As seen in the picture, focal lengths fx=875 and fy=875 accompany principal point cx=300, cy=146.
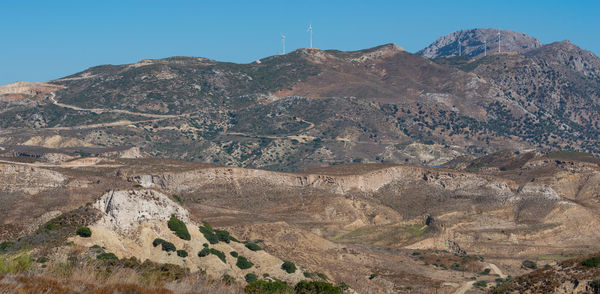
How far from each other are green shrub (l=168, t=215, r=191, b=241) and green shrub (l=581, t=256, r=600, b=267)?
78.3 ft

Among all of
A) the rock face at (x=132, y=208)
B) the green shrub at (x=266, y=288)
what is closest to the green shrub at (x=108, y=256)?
the rock face at (x=132, y=208)

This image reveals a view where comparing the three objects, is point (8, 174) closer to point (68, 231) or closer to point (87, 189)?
point (87, 189)

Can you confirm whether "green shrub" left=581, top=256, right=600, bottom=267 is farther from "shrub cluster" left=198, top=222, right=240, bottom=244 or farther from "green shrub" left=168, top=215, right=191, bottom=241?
"green shrub" left=168, top=215, right=191, bottom=241

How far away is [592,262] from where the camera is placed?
4897 centimetres

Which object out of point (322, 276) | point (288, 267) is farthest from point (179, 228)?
point (322, 276)

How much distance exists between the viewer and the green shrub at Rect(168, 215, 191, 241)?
180 ft

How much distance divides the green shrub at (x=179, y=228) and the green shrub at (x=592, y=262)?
23.9m

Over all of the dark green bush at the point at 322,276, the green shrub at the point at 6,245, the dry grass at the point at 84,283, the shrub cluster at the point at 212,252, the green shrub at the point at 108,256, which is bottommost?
the dark green bush at the point at 322,276

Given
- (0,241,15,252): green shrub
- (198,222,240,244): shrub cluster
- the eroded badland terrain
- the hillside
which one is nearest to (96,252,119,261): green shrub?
the eroded badland terrain

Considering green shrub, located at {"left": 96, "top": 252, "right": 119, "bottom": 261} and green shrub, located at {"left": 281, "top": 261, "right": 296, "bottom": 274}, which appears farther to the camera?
green shrub, located at {"left": 281, "top": 261, "right": 296, "bottom": 274}

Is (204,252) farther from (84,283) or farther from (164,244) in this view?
(84,283)

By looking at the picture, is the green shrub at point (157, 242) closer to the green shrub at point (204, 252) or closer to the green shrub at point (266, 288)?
the green shrub at point (204, 252)

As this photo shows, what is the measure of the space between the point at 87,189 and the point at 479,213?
170 ft

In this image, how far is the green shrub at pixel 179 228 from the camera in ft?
180
